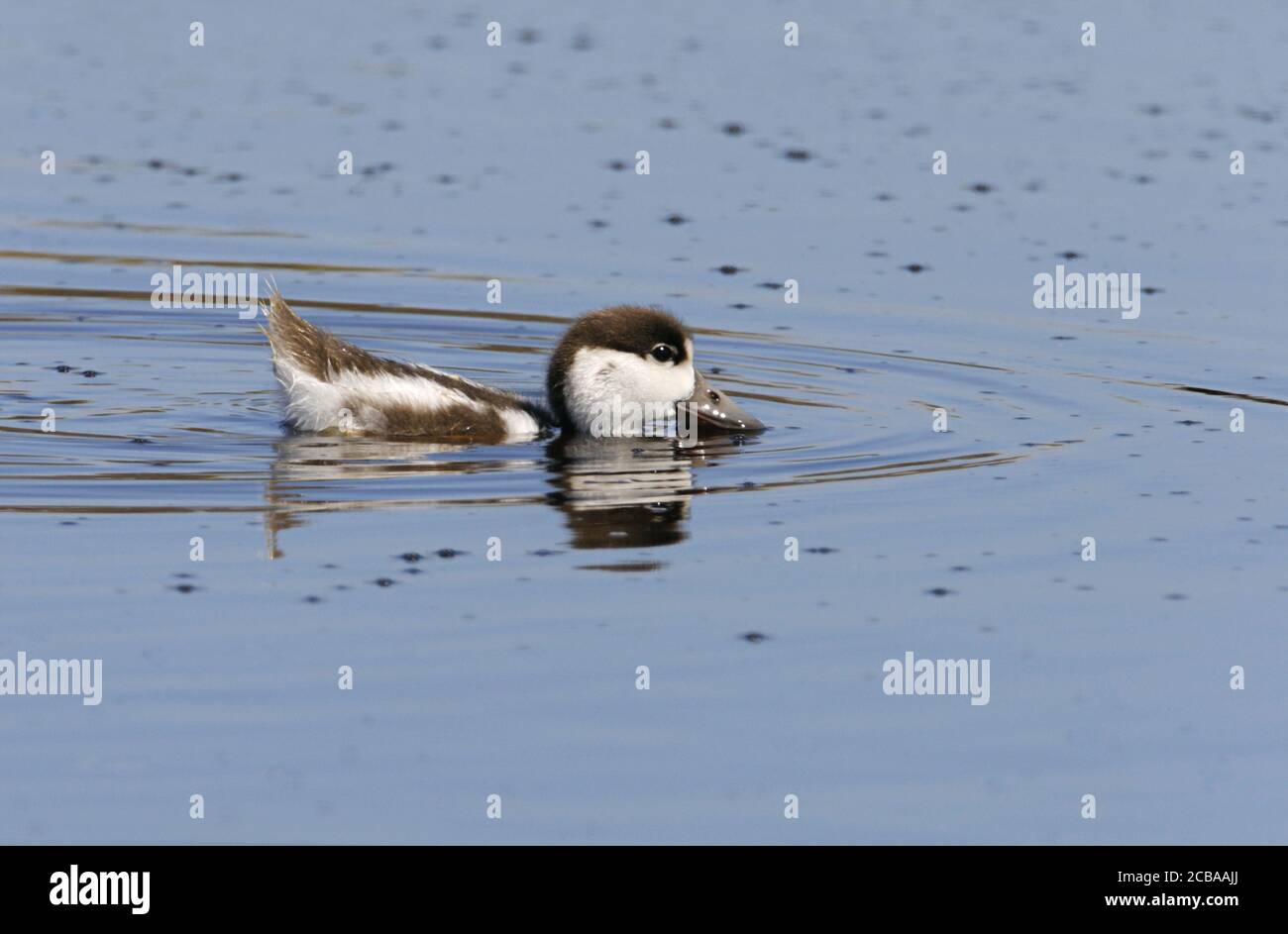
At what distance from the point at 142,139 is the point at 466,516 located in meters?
11.2

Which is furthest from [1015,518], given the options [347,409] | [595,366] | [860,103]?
[860,103]

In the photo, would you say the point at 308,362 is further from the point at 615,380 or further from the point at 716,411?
the point at 716,411

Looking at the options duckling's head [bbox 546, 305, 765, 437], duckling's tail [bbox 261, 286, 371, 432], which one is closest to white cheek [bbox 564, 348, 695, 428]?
duckling's head [bbox 546, 305, 765, 437]

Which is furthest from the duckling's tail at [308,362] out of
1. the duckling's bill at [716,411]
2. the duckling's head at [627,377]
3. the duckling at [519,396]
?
the duckling's bill at [716,411]

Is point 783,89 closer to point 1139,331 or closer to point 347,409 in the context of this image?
point 1139,331

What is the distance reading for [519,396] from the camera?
13656mm

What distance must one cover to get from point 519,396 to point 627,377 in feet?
2.75

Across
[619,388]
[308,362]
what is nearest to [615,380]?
[619,388]

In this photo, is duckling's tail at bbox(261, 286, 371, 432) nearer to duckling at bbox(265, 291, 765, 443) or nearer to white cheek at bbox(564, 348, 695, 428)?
duckling at bbox(265, 291, 765, 443)

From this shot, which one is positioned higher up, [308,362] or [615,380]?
[308,362]

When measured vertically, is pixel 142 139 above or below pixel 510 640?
above

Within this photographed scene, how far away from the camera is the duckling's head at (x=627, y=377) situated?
13.1 metres

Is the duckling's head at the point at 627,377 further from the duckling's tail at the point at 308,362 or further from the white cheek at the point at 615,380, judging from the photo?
the duckling's tail at the point at 308,362
